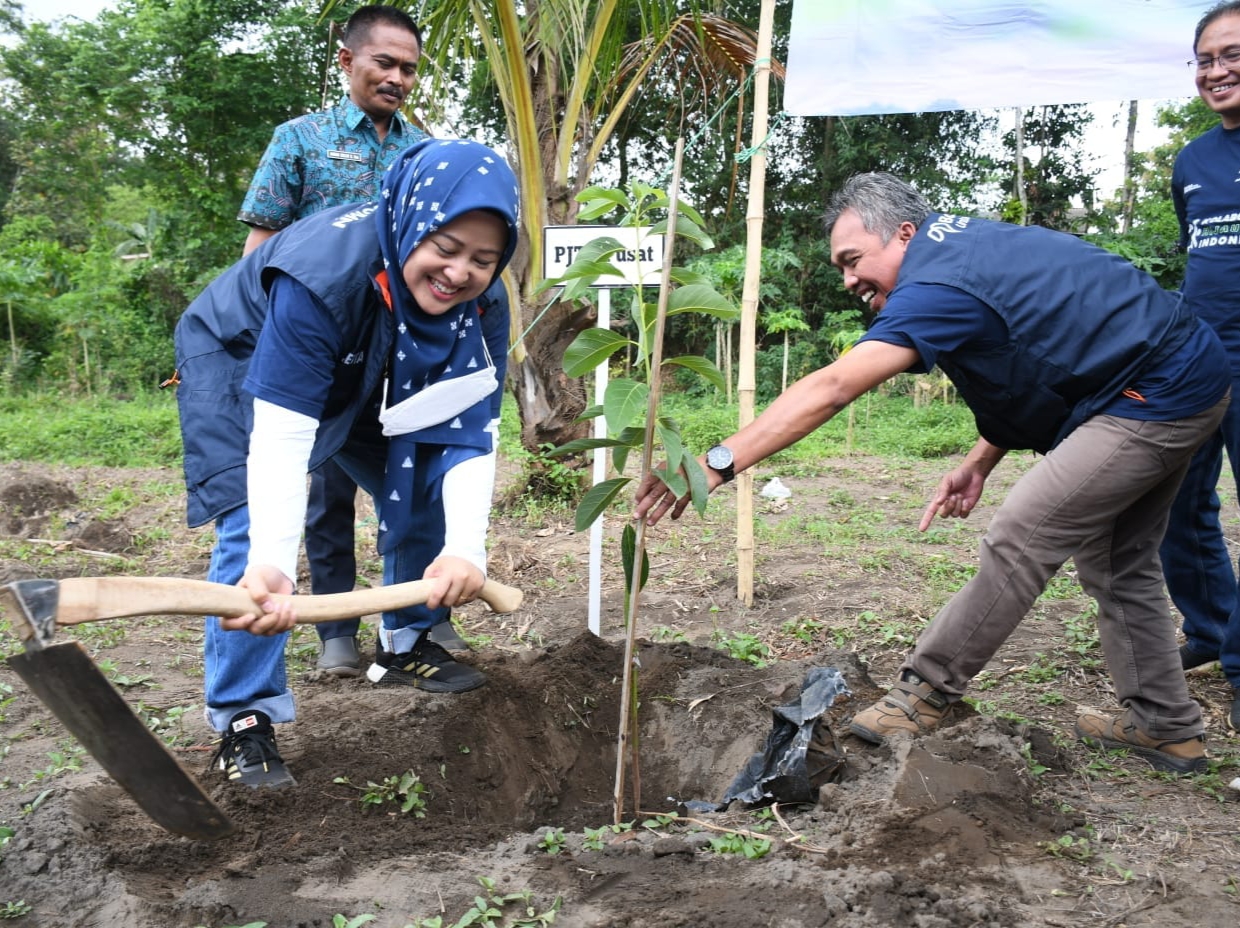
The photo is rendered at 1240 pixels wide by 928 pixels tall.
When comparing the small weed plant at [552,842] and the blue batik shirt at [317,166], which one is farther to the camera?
the blue batik shirt at [317,166]

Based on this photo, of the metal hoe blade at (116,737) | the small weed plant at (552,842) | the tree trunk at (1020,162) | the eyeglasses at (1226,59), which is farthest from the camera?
the tree trunk at (1020,162)

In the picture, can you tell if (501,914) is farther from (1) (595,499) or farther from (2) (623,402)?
(2) (623,402)

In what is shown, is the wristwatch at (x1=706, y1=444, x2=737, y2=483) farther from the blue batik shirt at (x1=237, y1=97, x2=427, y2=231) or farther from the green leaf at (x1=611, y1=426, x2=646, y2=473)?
the blue batik shirt at (x1=237, y1=97, x2=427, y2=231)

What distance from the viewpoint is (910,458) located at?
28.5 ft

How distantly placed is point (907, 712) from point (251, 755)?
5.56 feet

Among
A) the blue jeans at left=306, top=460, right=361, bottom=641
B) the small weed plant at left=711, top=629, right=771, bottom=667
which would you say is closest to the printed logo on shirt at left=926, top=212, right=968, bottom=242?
the small weed plant at left=711, top=629, right=771, bottom=667

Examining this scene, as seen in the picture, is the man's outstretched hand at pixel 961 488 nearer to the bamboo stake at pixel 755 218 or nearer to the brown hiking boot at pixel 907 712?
the brown hiking boot at pixel 907 712

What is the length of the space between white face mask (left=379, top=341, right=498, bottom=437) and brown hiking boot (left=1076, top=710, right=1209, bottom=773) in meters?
2.03

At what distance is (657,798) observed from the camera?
2.78 m

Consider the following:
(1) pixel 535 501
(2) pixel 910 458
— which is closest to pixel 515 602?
(1) pixel 535 501

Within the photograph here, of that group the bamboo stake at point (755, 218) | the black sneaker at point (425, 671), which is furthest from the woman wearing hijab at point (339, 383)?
the bamboo stake at point (755, 218)

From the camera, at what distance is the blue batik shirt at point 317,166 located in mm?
3090

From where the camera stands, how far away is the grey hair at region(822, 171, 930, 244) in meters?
2.45

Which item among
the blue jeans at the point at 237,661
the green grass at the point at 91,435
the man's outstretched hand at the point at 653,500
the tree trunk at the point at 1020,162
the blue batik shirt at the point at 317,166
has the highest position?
the tree trunk at the point at 1020,162
